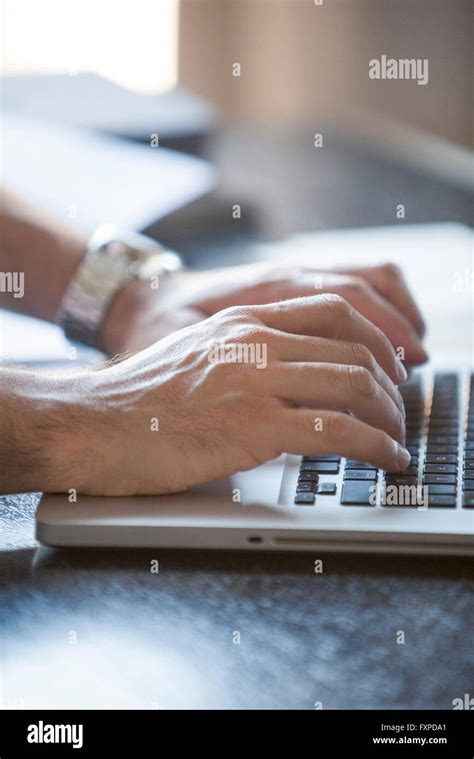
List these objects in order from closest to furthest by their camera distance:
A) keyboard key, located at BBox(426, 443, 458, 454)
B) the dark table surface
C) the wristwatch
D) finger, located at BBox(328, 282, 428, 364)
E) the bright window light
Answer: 1. the dark table surface
2. keyboard key, located at BBox(426, 443, 458, 454)
3. finger, located at BBox(328, 282, 428, 364)
4. the wristwatch
5. the bright window light

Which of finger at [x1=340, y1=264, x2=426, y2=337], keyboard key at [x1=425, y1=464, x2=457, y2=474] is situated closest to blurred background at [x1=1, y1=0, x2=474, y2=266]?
finger at [x1=340, y1=264, x2=426, y2=337]

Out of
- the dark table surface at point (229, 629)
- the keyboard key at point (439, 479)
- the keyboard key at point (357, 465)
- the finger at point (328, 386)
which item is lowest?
the dark table surface at point (229, 629)

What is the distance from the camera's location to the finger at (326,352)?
2.37 ft

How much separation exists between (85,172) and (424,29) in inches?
38.0

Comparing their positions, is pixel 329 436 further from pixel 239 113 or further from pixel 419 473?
pixel 239 113

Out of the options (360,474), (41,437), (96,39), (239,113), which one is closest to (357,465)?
(360,474)

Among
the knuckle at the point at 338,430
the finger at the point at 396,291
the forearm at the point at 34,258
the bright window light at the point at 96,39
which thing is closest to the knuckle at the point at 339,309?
the knuckle at the point at 338,430

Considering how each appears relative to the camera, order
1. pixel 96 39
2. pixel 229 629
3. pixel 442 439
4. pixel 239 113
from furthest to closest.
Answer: pixel 96 39 < pixel 239 113 < pixel 442 439 < pixel 229 629

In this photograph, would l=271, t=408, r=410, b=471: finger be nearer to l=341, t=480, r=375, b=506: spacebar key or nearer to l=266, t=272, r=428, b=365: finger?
l=341, t=480, r=375, b=506: spacebar key

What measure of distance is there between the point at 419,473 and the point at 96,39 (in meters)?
1.95

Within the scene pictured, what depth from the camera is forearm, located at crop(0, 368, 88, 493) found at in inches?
27.2

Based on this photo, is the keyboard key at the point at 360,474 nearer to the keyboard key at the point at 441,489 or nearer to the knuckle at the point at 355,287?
the keyboard key at the point at 441,489

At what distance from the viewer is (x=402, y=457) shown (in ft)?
2.31

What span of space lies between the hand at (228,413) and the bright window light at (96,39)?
4.80 feet
